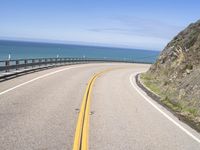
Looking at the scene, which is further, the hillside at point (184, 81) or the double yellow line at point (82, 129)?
the hillside at point (184, 81)

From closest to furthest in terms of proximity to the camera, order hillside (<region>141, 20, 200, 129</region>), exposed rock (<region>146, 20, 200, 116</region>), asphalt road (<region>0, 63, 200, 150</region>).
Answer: asphalt road (<region>0, 63, 200, 150</region>) → hillside (<region>141, 20, 200, 129</region>) → exposed rock (<region>146, 20, 200, 116</region>)

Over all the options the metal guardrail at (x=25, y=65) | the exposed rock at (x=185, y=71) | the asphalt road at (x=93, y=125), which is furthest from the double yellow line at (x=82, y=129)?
the metal guardrail at (x=25, y=65)

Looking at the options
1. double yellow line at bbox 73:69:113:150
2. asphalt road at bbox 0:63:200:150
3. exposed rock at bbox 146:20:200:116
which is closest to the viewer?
double yellow line at bbox 73:69:113:150

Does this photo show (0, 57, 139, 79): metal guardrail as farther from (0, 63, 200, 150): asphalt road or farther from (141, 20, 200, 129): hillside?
(141, 20, 200, 129): hillside

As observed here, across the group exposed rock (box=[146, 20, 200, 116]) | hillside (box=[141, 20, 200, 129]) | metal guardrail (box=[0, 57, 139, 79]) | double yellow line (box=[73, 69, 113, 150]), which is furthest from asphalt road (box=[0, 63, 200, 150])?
metal guardrail (box=[0, 57, 139, 79])

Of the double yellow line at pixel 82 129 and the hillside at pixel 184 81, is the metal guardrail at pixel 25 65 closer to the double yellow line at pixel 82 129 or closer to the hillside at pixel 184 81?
the hillside at pixel 184 81

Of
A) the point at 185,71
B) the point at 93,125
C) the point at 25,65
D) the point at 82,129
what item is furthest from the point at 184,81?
the point at 25,65

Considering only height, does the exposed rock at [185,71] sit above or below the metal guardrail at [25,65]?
above

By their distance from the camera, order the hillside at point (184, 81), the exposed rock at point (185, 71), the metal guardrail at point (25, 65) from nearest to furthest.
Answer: the hillside at point (184, 81)
the exposed rock at point (185, 71)
the metal guardrail at point (25, 65)

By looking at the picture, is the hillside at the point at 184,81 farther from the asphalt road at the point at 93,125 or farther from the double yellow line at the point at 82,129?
the double yellow line at the point at 82,129

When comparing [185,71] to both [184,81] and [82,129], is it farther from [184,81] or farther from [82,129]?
[82,129]

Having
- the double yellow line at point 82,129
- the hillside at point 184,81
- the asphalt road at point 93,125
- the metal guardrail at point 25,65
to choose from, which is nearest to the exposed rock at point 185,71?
the hillside at point 184,81

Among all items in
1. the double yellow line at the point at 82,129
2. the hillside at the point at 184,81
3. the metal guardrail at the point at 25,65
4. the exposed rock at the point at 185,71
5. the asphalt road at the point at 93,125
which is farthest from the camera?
the metal guardrail at the point at 25,65

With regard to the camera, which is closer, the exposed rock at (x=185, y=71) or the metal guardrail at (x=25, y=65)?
the exposed rock at (x=185, y=71)
